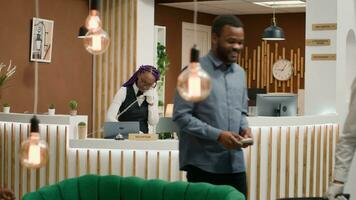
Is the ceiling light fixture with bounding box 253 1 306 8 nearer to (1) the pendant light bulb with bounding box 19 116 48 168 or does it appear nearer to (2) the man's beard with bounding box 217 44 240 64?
(2) the man's beard with bounding box 217 44 240 64

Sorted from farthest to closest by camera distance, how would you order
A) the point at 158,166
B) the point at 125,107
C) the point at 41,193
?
the point at 125,107, the point at 158,166, the point at 41,193

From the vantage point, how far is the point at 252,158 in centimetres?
685

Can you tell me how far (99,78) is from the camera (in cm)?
1085

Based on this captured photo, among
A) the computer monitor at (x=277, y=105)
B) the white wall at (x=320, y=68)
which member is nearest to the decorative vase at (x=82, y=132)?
the computer monitor at (x=277, y=105)

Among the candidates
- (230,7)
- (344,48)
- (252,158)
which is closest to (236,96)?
(252,158)

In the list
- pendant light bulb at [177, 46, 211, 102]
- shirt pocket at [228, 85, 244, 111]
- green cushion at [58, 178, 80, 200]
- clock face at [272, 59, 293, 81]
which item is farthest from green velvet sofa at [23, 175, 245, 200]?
clock face at [272, 59, 293, 81]

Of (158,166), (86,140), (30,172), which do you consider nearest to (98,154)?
(86,140)

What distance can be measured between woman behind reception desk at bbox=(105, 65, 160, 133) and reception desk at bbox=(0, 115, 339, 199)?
0.52 m

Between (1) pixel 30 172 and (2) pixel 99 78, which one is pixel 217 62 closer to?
(1) pixel 30 172

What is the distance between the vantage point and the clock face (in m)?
14.8

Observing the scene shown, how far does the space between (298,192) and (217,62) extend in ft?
12.7

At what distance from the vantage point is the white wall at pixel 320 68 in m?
8.12

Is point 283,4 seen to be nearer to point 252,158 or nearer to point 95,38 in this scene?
point 252,158

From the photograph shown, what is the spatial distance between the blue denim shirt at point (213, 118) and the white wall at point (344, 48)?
458 cm
